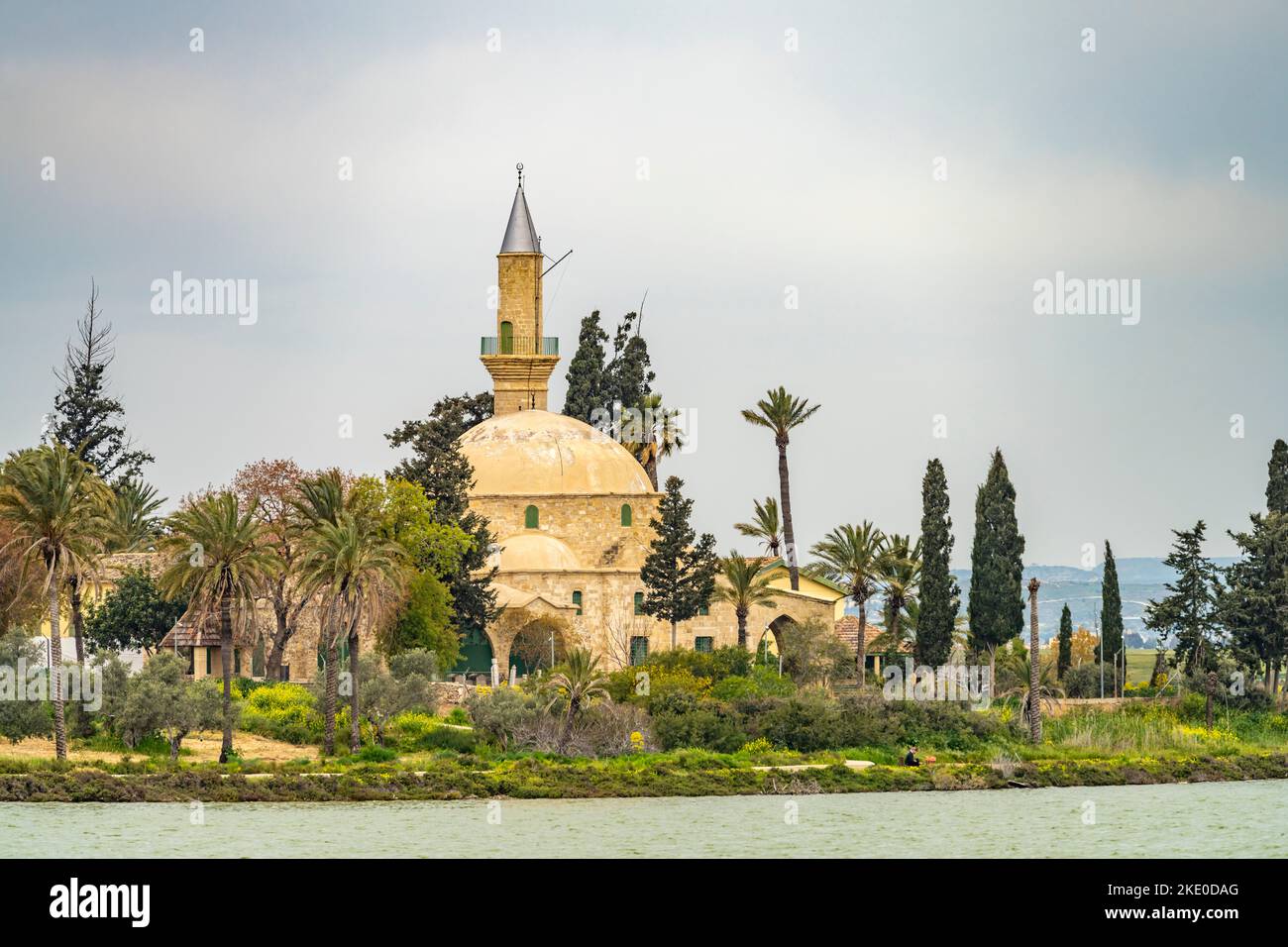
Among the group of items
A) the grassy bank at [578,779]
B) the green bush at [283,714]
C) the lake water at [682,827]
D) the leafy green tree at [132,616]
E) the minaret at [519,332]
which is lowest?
the lake water at [682,827]

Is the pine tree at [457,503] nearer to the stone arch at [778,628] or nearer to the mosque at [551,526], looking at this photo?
the mosque at [551,526]

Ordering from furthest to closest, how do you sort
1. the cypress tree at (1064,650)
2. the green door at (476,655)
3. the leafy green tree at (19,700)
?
the cypress tree at (1064,650) < the green door at (476,655) < the leafy green tree at (19,700)

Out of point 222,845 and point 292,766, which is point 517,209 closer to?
point 292,766

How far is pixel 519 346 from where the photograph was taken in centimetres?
7431

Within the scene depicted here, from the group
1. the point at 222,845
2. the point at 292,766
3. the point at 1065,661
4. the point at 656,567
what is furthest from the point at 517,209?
the point at 222,845

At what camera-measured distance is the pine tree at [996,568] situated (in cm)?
6378

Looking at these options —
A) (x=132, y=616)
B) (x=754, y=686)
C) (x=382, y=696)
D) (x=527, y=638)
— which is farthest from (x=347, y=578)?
(x=527, y=638)

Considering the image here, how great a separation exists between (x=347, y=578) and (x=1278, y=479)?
30193 mm

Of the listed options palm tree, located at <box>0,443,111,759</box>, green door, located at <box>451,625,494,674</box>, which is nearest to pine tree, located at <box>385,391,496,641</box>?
green door, located at <box>451,625,494,674</box>

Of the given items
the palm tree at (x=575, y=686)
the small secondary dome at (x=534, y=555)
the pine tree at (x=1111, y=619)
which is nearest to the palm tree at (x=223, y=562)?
the palm tree at (x=575, y=686)

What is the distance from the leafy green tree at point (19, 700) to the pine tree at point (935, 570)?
86.5 ft
